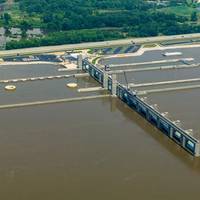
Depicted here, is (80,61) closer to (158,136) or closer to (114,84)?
(114,84)

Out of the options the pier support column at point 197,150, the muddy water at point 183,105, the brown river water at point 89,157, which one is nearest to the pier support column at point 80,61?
the brown river water at point 89,157

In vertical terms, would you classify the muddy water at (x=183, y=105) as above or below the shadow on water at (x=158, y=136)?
above

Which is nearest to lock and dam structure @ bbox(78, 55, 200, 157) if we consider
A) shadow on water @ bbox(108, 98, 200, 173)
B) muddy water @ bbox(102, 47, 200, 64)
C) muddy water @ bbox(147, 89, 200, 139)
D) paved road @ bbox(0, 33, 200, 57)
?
shadow on water @ bbox(108, 98, 200, 173)

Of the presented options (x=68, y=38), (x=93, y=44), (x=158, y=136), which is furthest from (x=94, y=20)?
(x=158, y=136)

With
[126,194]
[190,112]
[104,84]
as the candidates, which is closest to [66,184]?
[126,194]

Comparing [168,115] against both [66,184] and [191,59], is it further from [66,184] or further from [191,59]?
[191,59]

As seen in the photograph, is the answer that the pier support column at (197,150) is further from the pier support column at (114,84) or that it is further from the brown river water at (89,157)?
the pier support column at (114,84)

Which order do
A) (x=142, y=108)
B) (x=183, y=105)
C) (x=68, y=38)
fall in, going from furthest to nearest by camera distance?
1. (x=68, y=38)
2. (x=183, y=105)
3. (x=142, y=108)

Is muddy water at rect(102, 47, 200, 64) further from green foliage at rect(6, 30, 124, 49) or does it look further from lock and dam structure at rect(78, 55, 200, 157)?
green foliage at rect(6, 30, 124, 49)
